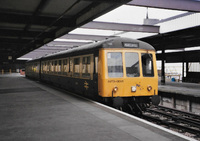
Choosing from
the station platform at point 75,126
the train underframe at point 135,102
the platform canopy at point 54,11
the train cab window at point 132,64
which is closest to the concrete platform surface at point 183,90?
the train underframe at point 135,102

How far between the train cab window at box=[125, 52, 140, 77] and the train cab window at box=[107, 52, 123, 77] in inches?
11.4

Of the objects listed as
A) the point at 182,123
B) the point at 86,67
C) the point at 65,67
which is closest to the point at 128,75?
the point at 86,67

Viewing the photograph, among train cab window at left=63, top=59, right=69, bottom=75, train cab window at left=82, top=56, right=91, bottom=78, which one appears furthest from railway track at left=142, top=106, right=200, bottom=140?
train cab window at left=63, top=59, right=69, bottom=75

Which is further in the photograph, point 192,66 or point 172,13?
point 192,66

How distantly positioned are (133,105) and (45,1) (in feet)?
17.1

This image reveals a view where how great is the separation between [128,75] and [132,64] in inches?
19.6

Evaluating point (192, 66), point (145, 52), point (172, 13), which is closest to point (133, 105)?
point (145, 52)

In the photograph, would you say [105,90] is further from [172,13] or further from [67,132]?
[172,13]

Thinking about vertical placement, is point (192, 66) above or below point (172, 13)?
below

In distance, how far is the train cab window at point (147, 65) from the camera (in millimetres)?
9016

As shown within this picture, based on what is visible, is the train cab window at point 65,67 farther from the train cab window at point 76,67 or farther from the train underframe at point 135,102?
the train underframe at point 135,102

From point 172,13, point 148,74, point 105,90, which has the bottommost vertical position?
point 105,90

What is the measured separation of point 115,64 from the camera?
8.65 meters

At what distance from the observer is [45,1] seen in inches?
317
